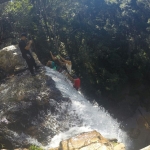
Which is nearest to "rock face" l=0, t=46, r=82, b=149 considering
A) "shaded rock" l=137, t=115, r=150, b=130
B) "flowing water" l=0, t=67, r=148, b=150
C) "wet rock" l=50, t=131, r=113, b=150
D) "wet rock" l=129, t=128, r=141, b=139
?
"flowing water" l=0, t=67, r=148, b=150

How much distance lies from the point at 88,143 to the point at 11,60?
8416 mm

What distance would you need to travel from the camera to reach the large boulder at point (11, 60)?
1260 cm

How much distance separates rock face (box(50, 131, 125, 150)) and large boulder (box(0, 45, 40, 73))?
7124mm

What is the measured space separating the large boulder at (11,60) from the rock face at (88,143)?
712cm

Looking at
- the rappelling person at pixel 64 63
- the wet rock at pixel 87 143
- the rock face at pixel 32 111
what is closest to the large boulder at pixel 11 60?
the rappelling person at pixel 64 63

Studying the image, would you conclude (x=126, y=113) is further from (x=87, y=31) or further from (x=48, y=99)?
(x=48, y=99)

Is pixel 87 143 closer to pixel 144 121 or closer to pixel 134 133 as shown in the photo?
pixel 134 133

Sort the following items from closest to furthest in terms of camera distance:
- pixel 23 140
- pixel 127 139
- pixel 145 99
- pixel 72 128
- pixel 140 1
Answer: pixel 23 140 → pixel 72 128 → pixel 127 139 → pixel 145 99 → pixel 140 1

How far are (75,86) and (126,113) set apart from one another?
334 inches

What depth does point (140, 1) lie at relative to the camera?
2198cm

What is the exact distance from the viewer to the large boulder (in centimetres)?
1260

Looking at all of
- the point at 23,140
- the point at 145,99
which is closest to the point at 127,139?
the point at 145,99

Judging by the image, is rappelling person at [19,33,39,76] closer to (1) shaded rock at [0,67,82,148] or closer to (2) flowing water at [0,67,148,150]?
(1) shaded rock at [0,67,82,148]

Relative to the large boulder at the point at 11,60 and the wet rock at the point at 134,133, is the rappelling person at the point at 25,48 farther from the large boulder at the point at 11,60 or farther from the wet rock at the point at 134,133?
the wet rock at the point at 134,133
